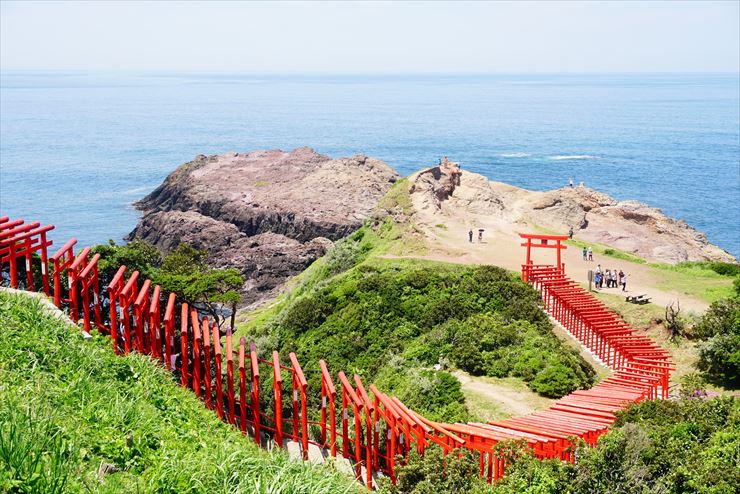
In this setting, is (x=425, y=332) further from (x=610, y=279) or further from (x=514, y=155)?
(x=514, y=155)

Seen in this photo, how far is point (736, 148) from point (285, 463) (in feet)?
460

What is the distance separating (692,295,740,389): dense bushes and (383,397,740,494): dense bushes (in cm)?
972

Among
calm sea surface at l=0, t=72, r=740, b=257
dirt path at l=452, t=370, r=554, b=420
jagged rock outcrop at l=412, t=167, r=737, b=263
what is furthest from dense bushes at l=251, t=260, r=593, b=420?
calm sea surface at l=0, t=72, r=740, b=257

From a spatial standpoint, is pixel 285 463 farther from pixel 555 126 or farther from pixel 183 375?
pixel 555 126

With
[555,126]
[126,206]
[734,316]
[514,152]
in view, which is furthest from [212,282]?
[555,126]

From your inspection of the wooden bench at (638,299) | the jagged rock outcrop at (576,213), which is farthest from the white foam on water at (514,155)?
the wooden bench at (638,299)

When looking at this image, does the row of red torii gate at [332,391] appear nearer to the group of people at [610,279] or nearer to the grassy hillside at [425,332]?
the grassy hillside at [425,332]

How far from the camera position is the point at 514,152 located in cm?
13800

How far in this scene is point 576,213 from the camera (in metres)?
57.2

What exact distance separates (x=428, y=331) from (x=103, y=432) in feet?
59.3

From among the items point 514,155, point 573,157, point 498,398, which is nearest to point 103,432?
point 498,398

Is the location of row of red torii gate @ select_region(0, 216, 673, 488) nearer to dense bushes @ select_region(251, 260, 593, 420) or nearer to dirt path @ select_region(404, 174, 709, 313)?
dense bushes @ select_region(251, 260, 593, 420)

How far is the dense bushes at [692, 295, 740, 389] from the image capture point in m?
24.7

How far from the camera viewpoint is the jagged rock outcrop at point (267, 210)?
5766 centimetres
